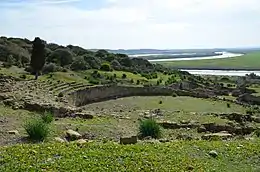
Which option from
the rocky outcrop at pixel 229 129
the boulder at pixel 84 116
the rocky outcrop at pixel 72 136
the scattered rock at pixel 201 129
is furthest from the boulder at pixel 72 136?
the rocky outcrop at pixel 229 129

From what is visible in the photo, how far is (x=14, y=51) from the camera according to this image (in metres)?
59.9

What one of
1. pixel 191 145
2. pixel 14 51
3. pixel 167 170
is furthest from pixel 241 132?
pixel 14 51

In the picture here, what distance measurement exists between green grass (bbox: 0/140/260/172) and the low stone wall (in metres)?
21.5

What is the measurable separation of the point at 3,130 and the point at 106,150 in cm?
634

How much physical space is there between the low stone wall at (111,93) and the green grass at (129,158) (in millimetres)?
21519

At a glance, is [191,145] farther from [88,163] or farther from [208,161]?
[88,163]

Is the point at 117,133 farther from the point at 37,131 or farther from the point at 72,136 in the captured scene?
the point at 37,131

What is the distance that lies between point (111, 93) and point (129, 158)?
Result: 102ft

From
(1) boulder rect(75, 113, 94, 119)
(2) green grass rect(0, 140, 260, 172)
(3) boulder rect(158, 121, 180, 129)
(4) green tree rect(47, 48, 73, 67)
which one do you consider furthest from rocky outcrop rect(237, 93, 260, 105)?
(2) green grass rect(0, 140, 260, 172)

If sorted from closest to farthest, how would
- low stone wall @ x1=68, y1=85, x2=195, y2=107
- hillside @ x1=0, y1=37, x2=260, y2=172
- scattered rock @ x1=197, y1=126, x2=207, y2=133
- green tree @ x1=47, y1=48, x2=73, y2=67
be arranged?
hillside @ x1=0, y1=37, x2=260, y2=172 → scattered rock @ x1=197, y1=126, x2=207, y2=133 → low stone wall @ x1=68, y1=85, x2=195, y2=107 → green tree @ x1=47, y1=48, x2=73, y2=67

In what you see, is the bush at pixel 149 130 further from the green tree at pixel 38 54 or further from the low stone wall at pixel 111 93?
the green tree at pixel 38 54

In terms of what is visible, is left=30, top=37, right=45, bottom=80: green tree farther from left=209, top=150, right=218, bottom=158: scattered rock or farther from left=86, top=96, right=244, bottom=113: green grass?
left=209, top=150, right=218, bottom=158: scattered rock

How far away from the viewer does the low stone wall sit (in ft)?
118

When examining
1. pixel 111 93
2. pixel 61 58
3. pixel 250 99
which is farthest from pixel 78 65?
pixel 250 99
